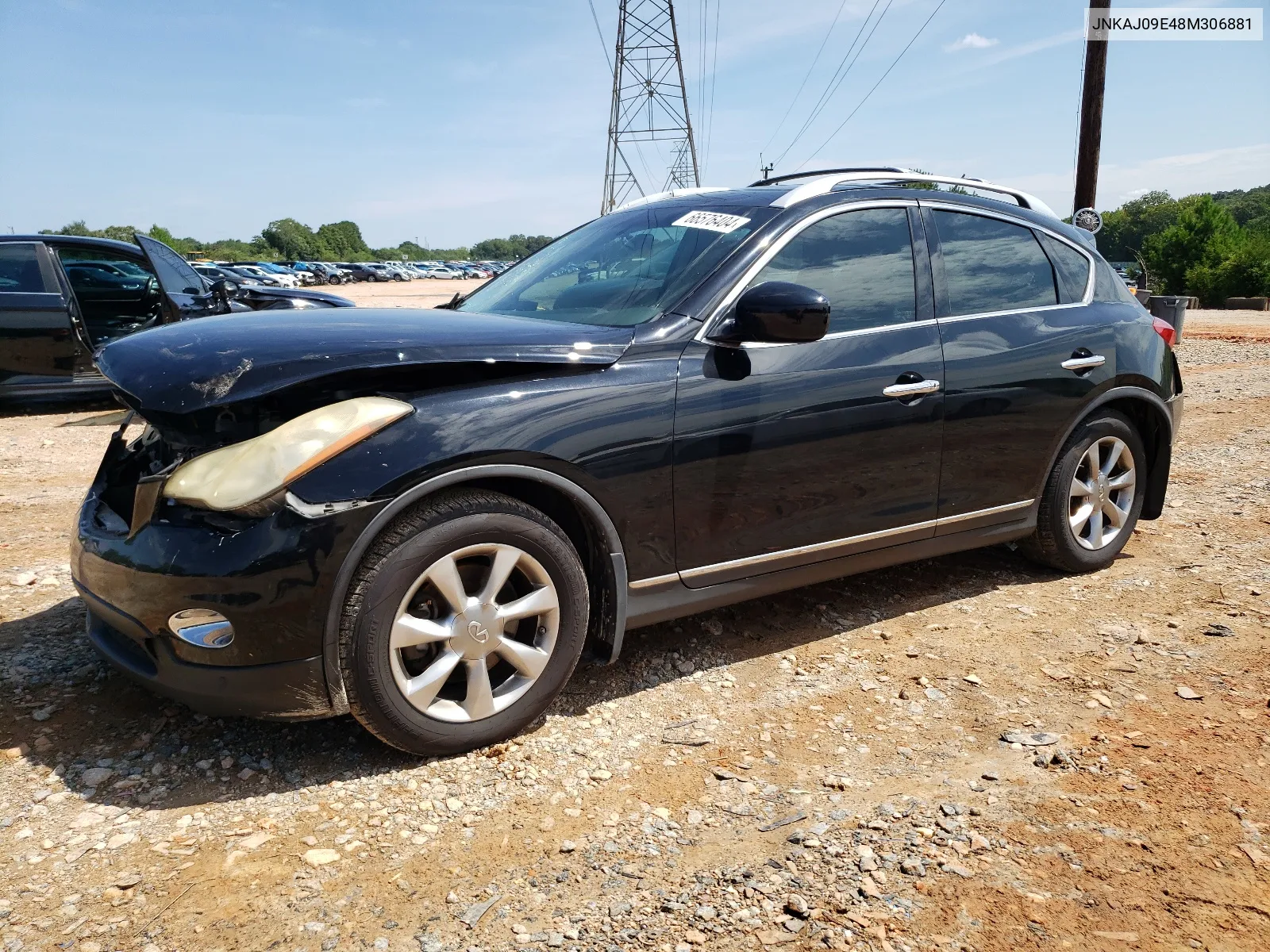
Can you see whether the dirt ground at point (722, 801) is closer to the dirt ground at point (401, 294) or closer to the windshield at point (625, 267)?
the windshield at point (625, 267)

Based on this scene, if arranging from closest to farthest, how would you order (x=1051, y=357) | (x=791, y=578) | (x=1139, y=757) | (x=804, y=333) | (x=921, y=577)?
(x=1139, y=757)
(x=804, y=333)
(x=791, y=578)
(x=1051, y=357)
(x=921, y=577)

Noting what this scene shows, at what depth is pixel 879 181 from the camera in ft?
12.6

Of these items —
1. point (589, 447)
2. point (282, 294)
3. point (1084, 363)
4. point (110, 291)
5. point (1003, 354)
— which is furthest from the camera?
point (282, 294)

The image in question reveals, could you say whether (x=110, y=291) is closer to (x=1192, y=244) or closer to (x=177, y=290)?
(x=177, y=290)

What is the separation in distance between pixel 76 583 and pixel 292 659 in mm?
936

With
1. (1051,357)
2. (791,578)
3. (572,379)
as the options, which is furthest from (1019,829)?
(1051,357)

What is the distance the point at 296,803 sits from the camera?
2.58m

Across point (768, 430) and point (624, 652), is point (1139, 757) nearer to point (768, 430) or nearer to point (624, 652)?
point (768, 430)

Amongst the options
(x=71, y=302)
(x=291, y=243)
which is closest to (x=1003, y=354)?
(x=71, y=302)

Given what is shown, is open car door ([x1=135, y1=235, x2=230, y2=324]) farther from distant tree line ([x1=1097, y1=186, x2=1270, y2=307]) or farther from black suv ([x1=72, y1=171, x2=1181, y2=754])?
distant tree line ([x1=1097, y1=186, x2=1270, y2=307])

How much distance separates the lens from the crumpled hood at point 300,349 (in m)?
2.53

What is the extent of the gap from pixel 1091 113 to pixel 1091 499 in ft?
46.7

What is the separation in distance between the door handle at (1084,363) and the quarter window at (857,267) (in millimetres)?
877

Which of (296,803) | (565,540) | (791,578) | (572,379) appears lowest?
(296,803)
